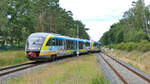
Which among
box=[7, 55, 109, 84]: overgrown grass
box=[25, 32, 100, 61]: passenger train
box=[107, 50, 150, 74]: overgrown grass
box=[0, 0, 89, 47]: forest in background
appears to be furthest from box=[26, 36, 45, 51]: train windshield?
box=[0, 0, 89, 47]: forest in background

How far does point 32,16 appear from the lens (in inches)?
1609

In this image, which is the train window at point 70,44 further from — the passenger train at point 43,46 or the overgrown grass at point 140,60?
the overgrown grass at point 140,60

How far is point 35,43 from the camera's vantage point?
18188 millimetres

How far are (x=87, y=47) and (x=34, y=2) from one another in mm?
16327

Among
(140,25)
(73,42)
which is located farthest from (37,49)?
(140,25)

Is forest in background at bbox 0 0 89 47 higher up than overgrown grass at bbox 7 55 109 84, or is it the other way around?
forest in background at bbox 0 0 89 47

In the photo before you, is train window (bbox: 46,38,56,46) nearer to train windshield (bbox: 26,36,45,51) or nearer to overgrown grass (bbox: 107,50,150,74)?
train windshield (bbox: 26,36,45,51)

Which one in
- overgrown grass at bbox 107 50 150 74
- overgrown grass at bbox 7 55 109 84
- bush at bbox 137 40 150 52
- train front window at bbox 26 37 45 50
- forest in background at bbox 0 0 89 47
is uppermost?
forest in background at bbox 0 0 89 47

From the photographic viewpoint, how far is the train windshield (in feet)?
58.7

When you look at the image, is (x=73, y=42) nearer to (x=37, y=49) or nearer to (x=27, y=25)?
(x=37, y=49)

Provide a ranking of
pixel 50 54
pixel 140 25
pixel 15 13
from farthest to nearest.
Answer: pixel 140 25
pixel 15 13
pixel 50 54

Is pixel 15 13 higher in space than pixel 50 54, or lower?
higher

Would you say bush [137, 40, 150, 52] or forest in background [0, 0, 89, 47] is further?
forest in background [0, 0, 89, 47]

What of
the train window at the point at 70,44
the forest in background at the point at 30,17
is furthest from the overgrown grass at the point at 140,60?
the forest in background at the point at 30,17
